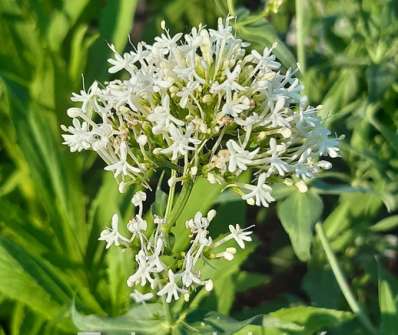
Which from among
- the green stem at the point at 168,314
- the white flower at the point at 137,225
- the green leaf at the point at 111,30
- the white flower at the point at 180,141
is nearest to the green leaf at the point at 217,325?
the green stem at the point at 168,314

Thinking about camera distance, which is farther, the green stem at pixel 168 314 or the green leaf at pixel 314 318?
the green leaf at pixel 314 318

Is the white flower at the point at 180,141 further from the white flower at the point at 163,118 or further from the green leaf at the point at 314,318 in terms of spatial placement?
the green leaf at the point at 314,318

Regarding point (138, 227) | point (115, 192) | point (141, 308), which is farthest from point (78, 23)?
point (138, 227)

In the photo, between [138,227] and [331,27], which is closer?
[138,227]

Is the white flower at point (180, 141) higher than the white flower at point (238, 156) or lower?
higher

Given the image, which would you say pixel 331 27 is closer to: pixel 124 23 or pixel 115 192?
pixel 124 23

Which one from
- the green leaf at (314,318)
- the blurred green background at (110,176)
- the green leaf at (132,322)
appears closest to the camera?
the green leaf at (132,322)

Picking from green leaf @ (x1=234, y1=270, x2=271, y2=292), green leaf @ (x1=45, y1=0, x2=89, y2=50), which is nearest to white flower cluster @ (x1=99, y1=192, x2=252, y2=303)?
green leaf @ (x1=234, y1=270, x2=271, y2=292)

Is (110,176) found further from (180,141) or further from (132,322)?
(180,141)

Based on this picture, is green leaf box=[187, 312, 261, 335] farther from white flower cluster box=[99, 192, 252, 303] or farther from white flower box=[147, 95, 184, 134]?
white flower box=[147, 95, 184, 134]
